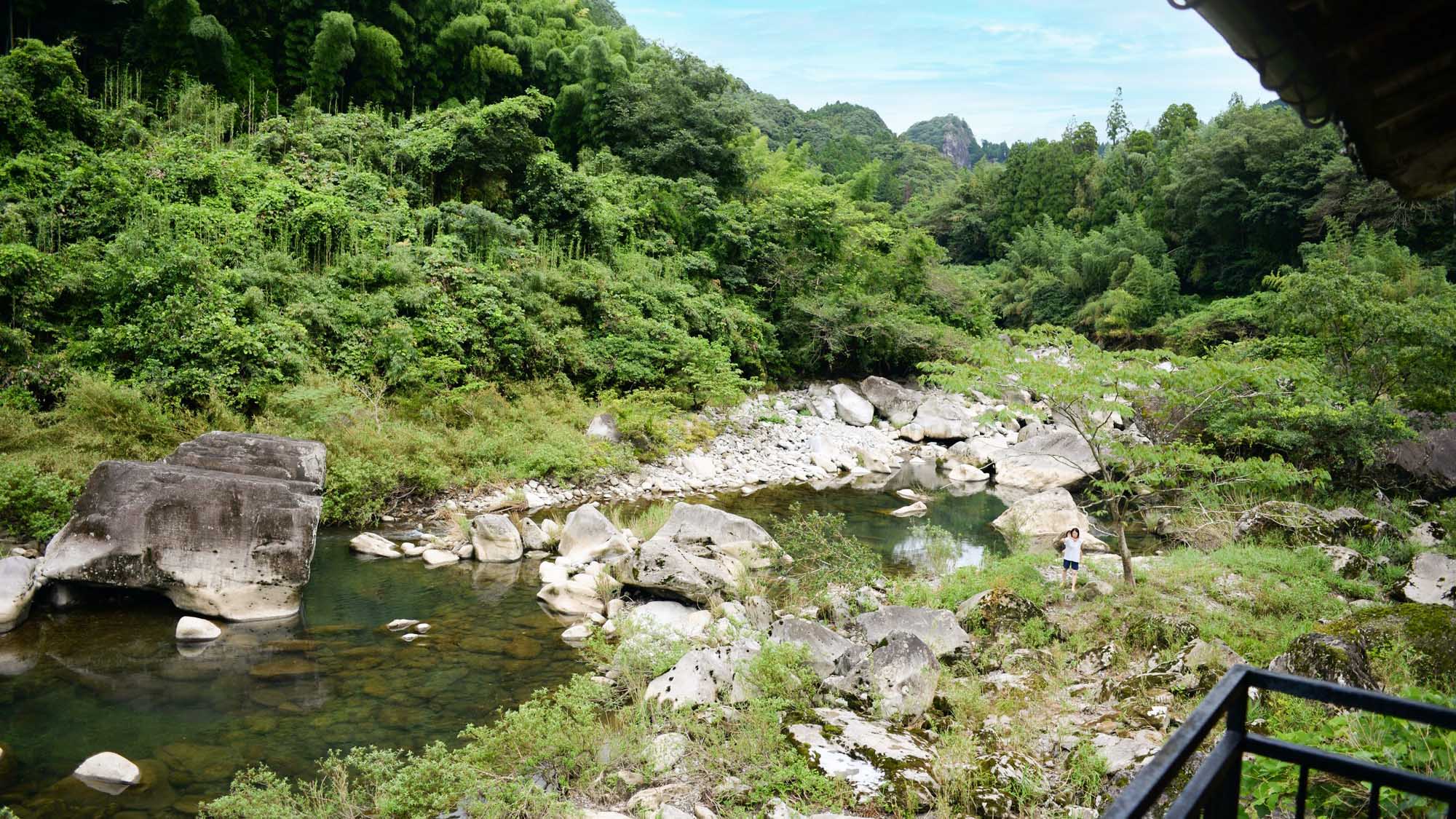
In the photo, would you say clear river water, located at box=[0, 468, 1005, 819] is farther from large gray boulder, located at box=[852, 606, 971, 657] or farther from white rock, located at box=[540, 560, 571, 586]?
large gray boulder, located at box=[852, 606, 971, 657]

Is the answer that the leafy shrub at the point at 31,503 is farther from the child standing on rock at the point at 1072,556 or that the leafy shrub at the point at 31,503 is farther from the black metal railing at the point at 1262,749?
the child standing on rock at the point at 1072,556

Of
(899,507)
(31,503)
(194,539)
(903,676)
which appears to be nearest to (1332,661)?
(903,676)

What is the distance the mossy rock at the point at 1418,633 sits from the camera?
4.30 metres

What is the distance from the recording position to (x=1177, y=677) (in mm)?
5223

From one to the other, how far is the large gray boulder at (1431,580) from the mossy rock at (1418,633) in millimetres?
1759

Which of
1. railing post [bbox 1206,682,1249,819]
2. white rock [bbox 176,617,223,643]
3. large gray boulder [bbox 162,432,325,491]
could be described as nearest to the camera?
railing post [bbox 1206,682,1249,819]

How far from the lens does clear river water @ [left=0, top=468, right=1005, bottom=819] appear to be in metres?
4.66

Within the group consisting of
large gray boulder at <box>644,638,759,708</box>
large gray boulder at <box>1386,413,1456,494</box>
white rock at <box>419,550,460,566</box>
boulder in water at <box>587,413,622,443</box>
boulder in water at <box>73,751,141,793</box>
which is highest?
large gray boulder at <box>1386,413,1456,494</box>

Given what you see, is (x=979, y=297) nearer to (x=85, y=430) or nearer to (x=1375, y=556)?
(x=1375, y=556)

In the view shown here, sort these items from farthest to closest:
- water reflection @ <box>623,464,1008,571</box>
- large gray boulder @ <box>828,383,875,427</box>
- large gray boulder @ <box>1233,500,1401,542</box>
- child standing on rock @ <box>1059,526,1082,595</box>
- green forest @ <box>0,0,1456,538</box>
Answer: large gray boulder @ <box>828,383,875,427</box>, green forest @ <box>0,0,1456,538</box>, water reflection @ <box>623,464,1008,571</box>, large gray boulder @ <box>1233,500,1401,542</box>, child standing on rock @ <box>1059,526,1082,595</box>

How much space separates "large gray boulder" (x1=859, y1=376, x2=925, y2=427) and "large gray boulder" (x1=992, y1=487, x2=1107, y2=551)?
6.97m

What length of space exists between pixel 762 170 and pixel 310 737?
19.8 meters

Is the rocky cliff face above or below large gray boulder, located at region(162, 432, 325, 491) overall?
above

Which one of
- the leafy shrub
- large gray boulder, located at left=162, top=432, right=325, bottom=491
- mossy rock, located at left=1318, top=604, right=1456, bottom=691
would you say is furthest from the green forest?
mossy rock, located at left=1318, top=604, right=1456, bottom=691
